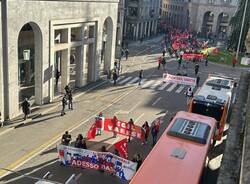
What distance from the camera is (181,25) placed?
110812 mm

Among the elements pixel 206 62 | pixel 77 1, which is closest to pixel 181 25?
pixel 206 62

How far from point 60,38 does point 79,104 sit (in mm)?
6474

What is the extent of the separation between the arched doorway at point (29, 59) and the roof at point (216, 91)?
498 inches

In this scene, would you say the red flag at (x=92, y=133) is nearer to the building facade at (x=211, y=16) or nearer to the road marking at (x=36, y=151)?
the road marking at (x=36, y=151)

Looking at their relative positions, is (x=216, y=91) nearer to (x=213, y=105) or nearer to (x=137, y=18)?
(x=213, y=105)

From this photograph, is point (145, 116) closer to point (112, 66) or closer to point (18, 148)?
point (18, 148)

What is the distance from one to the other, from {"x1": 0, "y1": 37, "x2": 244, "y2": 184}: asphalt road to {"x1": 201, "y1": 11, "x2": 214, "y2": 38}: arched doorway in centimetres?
5717

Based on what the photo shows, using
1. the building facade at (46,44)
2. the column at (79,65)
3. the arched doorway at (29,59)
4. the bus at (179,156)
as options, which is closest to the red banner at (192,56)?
the building facade at (46,44)

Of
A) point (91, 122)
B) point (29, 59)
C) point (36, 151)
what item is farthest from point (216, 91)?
point (29, 59)

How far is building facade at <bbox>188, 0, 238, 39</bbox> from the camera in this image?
324ft

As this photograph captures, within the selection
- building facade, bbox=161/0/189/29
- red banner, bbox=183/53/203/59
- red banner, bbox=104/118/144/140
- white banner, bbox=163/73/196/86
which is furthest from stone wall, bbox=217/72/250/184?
building facade, bbox=161/0/189/29

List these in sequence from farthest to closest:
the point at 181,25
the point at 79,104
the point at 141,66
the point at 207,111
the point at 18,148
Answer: the point at 181,25
the point at 141,66
the point at 79,104
the point at 207,111
the point at 18,148

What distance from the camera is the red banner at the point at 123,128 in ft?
76.6

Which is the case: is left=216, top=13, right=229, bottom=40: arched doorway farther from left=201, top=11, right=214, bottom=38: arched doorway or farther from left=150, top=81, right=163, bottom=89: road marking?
left=150, top=81, right=163, bottom=89: road marking
